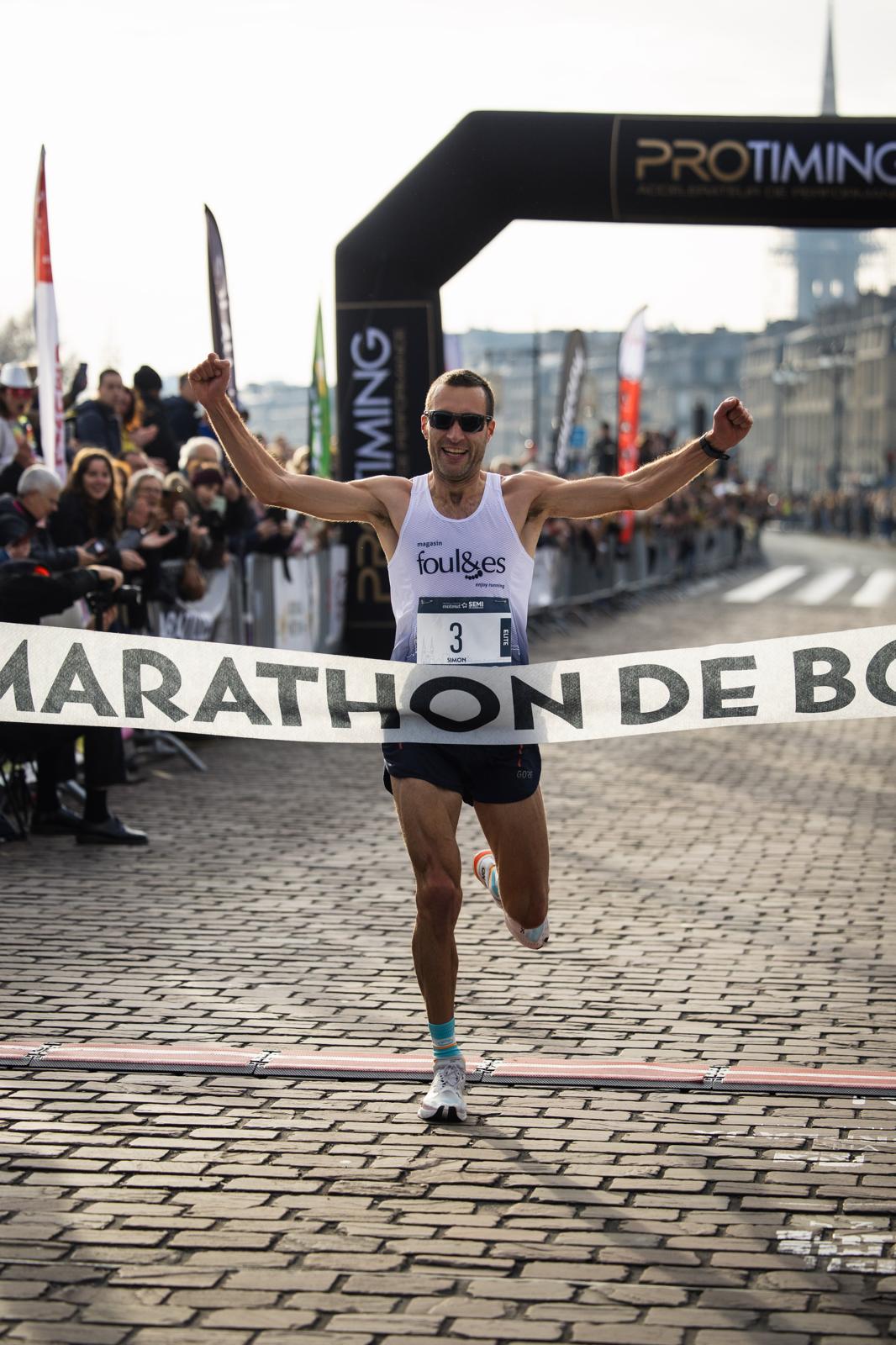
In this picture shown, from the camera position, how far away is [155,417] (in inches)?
570

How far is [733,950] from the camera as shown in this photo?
7.61 m

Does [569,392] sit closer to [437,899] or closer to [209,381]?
[209,381]

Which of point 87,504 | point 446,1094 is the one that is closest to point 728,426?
point 446,1094

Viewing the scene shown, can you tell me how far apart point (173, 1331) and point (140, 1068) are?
1989 millimetres

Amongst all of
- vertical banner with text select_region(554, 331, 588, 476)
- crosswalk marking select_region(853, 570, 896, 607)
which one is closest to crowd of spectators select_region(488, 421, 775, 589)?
vertical banner with text select_region(554, 331, 588, 476)

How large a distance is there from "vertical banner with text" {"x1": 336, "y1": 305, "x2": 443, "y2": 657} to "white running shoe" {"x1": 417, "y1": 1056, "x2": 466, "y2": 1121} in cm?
1171

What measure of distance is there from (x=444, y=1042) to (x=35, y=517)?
17.8 feet

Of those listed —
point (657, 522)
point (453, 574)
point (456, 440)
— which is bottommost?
Result: point (657, 522)

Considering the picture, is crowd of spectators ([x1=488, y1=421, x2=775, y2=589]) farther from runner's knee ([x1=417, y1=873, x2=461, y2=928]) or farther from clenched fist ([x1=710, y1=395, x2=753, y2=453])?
runner's knee ([x1=417, y1=873, x2=461, y2=928])

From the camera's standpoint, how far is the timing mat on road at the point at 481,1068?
18.6 ft

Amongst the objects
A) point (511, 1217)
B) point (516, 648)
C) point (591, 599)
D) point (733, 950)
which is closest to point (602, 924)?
point (733, 950)

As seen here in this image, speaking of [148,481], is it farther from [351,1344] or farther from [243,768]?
[351,1344]

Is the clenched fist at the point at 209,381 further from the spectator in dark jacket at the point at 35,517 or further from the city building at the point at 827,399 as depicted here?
the city building at the point at 827,399

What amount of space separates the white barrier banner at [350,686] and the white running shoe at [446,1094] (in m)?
1.09
